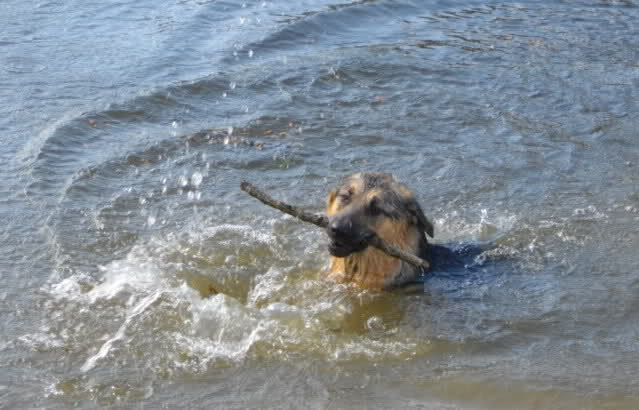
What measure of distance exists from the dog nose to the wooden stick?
8 cm

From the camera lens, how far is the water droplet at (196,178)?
9.05 metres

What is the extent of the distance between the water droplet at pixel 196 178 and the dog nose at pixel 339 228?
284 cm

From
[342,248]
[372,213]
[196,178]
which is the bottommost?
[196,178]

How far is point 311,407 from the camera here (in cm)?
534

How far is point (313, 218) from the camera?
6457 mm

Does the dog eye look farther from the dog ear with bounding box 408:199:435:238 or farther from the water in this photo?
the water

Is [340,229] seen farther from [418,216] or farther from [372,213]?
[418,216]

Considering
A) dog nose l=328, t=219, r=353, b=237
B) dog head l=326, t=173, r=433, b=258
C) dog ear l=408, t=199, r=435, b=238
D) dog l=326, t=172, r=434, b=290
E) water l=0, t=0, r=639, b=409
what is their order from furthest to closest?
dog ear l=408, t=199, r=435, b=238 < dog l=326, t=172, r=434, b=290 < dog head l=326, t=173, r=433, b=258 < dog nose l=328, t=219, r=353, b=237 < water l=0, t=0, r=639, b=409

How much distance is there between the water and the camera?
5.75 meters

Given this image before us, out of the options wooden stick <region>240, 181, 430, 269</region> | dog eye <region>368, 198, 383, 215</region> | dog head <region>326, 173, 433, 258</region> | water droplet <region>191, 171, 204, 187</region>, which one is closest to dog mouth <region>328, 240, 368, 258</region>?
dog head <region>326, 173, 433, 258</region>

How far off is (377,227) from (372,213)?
0.39 ft

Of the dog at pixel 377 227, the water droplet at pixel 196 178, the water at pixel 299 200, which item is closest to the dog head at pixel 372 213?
the dog at pixel 377 227

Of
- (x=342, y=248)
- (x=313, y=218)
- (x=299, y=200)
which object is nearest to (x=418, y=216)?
(x=342, y=248)

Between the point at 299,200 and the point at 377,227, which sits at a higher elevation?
the point at 377,227
